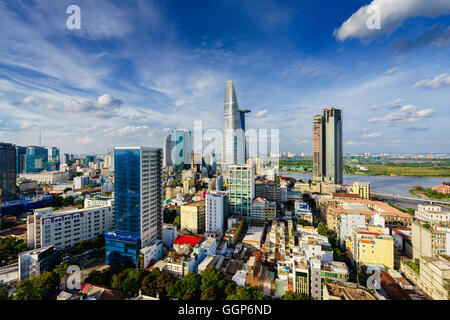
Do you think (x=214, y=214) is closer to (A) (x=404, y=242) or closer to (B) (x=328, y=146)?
(A) (x=404, y=242)

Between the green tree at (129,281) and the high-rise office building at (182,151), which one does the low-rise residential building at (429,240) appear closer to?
the green tree at (129,281)

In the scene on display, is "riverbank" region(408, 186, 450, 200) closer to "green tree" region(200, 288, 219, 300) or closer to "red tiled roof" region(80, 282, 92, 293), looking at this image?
"green tree" region(200, 288, 219, 300)

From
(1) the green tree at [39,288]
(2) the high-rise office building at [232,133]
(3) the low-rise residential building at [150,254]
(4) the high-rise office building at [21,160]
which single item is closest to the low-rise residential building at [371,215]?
(3) the low-rise residential building at [150,254]

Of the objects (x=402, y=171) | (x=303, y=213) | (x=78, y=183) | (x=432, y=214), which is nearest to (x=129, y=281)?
(x=303, y=213)

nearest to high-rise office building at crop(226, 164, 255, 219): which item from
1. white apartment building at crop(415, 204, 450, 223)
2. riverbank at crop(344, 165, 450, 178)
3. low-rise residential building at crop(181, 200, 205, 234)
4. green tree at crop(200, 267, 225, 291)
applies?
low-rise residential building at crop(181, 200, 205, 234)

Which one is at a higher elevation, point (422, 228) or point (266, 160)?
point (266, 160)

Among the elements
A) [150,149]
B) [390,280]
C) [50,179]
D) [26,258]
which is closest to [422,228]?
[390,280]

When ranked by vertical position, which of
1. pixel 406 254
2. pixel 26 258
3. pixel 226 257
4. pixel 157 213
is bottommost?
pixel 406 254
